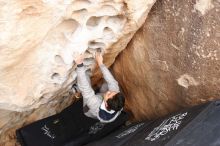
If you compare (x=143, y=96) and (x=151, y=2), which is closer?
(x=151, y=2)

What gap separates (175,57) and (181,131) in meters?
0.49

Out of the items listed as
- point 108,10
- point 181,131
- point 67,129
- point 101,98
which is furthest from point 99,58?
point 181,131

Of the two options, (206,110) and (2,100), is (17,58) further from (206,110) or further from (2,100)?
(206,110)

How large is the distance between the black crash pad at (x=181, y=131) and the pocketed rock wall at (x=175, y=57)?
0.62 ft

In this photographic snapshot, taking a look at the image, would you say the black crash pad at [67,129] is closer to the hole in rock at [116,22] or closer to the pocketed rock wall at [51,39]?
the pocketed rock wall at [51,39]

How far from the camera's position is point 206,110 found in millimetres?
1770

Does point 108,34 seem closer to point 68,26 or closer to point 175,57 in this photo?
point 68,26

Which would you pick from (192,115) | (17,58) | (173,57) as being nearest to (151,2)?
(173,57)

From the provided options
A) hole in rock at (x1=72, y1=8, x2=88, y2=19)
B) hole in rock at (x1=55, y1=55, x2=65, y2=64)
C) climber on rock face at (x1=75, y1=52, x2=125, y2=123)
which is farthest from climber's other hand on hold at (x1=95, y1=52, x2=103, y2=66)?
hole in rock at (x1=72, y1=8, x2=88, y2=19)

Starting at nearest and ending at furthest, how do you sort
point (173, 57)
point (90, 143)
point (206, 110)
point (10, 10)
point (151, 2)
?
point (10, 10) < point (206, 110) < point (151, 2) < point (173, 57) < point (90, 143)

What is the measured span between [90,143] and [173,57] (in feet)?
2.17

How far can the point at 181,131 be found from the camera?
5.48ft

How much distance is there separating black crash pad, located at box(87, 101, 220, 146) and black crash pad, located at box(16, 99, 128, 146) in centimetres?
22

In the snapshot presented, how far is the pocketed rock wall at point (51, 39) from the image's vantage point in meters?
1.64
